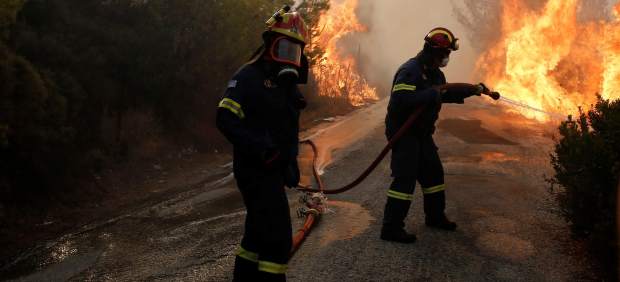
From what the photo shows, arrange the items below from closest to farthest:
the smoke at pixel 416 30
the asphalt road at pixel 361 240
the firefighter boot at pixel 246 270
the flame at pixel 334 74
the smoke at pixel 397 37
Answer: the firefighter boot at pixel 246 270 < the asphalt road at pixel 361 240 < the flame at pixel 334 74 < the smoke at pixel 416 30 < the smoke at pixel 397 37

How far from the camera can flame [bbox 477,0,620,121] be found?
18656mm

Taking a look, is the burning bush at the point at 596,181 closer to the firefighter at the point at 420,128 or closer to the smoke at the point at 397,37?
the firefighter at the point at 420,128

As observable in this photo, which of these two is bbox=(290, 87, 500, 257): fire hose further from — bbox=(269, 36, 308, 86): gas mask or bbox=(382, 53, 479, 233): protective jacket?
bbox=(269, 36, 308, 86): gas mask

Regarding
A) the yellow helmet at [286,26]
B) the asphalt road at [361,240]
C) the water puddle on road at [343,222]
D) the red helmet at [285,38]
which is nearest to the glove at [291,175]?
the red helmet at [285,38]

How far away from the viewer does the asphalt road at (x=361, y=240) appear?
432 centimetres

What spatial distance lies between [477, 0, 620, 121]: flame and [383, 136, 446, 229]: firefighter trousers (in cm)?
1154

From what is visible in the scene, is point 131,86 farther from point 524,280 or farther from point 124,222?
point 524,280

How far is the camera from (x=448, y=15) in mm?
55656

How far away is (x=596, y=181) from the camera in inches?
173

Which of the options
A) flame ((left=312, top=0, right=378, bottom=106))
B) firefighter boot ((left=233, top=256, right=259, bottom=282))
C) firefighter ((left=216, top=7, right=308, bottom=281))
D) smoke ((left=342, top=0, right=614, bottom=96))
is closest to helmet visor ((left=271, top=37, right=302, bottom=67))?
firefighter ((left=216, top=7, right=308, bottom=281))

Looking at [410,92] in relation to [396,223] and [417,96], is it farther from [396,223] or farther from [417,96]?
[396,223]

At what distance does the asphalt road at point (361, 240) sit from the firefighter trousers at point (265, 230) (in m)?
0.91

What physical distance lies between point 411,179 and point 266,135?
2.07m

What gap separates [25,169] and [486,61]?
90.6 feet
